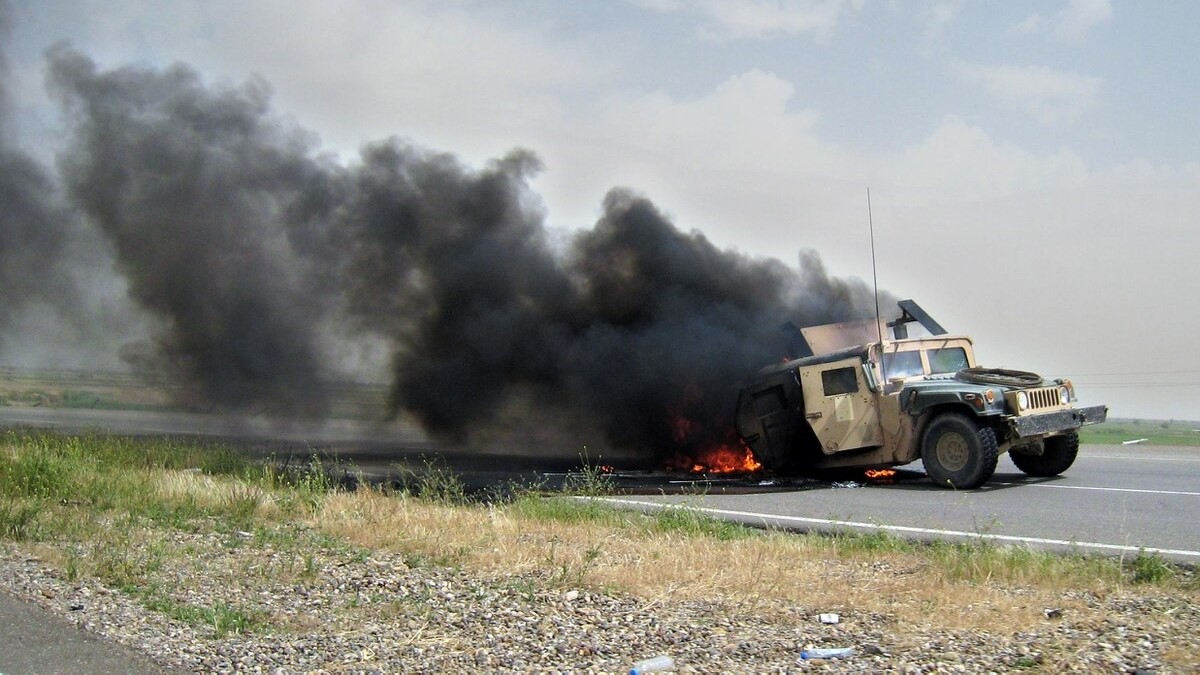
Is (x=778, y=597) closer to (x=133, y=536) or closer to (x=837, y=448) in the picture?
(x=133, y=536)

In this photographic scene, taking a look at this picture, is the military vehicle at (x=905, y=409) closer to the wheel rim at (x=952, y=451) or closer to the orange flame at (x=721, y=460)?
the wheel rim at (x=952, y=451)

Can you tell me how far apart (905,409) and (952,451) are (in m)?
0.71

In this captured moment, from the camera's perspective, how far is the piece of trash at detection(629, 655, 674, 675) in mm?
4645

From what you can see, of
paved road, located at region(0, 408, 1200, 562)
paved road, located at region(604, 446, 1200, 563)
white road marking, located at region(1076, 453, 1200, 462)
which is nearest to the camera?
paved road, located at region(604, 446, 1200, 563)

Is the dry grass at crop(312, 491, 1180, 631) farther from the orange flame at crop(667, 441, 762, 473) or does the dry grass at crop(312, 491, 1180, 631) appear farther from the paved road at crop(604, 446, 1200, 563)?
the orange flame at crop(667, 441, 762, 473)

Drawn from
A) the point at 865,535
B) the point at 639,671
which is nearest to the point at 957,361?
the point at 865,535

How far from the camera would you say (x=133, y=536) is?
801 cm

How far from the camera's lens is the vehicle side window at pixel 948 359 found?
43.2 ft

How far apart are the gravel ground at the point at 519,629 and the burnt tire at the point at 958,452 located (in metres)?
5.28

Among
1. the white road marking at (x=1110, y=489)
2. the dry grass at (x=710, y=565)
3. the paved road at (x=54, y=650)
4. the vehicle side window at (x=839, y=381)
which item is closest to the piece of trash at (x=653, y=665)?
the dry grass at (x=710, y=565)

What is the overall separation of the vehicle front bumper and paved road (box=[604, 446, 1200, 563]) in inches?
26.7

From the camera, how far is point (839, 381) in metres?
13.0

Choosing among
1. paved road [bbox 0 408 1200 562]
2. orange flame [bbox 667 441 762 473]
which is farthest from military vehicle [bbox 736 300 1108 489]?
orange flame [bbox 667 441 762 473]

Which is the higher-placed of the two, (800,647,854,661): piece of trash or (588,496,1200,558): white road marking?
(588,496,1200,558): white road marking
